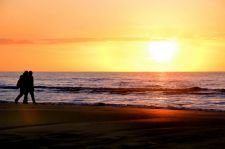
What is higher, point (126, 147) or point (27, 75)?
point (27, 75)

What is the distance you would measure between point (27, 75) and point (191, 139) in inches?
596

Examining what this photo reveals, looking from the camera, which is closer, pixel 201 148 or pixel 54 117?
pixel 201 148

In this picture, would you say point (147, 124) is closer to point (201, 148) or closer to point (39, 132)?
point (39, 132)

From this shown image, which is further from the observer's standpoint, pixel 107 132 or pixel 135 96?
pixel 135 96

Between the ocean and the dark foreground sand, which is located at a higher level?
the dark foreground sand

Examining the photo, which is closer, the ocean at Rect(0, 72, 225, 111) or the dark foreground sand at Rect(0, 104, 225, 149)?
the dark foreground sand at Rect(0, 104, 225, 149)

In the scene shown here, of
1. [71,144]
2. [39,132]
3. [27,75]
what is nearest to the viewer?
[71,144]

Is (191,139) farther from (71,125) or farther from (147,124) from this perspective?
(71,125)

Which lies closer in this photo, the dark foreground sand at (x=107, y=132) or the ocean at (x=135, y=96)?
the dark foreground sand at (x=107, y=132)

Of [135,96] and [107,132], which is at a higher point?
[107,132]

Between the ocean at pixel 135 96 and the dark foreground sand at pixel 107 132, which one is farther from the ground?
the dark foreground sand at pixel 107 132

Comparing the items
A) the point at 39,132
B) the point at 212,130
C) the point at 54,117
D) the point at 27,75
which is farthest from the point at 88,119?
the point at 27,75

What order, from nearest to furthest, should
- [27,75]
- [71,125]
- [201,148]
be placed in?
[201,148], [71,125], [27,75]

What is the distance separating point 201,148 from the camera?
29.9 ft
